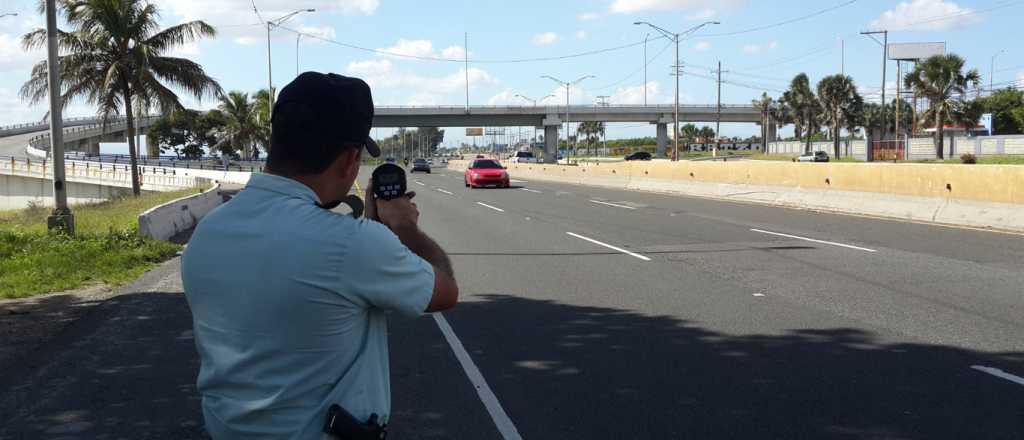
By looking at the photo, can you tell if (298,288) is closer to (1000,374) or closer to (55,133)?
(1000,374)

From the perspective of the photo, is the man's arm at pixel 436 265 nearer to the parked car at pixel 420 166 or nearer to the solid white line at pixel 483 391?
the solid white line at pixel 483 391

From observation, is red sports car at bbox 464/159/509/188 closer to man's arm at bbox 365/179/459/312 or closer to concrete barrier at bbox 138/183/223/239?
concrete barrier at bbox 138/183/223/239

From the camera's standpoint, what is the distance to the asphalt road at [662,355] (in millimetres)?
5410

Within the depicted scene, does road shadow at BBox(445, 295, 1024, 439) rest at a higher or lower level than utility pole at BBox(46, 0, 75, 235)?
lower

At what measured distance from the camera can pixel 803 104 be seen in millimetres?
98875

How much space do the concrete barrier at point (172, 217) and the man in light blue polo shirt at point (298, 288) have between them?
1338cm

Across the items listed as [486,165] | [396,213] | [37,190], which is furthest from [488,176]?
[396,213]

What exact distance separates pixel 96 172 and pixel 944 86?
187 ft

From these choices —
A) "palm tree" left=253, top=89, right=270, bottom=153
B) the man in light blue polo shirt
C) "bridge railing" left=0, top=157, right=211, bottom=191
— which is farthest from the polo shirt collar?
"palm tree" left=253, top=89, right=270, bottom=153

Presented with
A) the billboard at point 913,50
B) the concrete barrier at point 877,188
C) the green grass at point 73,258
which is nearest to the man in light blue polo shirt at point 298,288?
the green grass at point 73,258

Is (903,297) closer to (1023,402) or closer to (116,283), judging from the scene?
(1023,402)

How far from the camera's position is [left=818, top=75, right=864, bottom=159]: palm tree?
8325 cm

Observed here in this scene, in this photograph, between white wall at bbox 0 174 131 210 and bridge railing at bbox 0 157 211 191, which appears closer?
bridge railing at bbox 0 157 211 191

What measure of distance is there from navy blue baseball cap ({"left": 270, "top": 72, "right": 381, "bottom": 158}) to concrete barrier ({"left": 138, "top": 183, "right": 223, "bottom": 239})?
13.4 m
